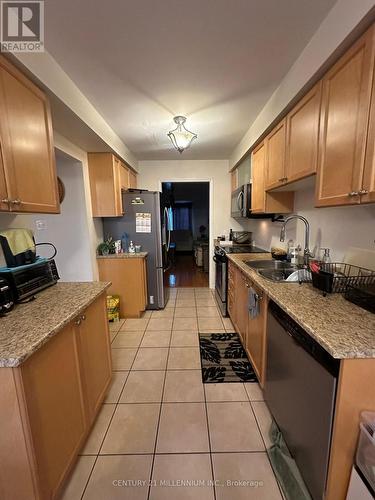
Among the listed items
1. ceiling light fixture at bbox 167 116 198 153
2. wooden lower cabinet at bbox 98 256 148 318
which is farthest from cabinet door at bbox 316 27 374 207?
wooden lower cabinet at bbox 98 256 148 318

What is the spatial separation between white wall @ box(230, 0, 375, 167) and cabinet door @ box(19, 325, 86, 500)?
6.92 ft

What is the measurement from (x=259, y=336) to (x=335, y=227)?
1.06 metres

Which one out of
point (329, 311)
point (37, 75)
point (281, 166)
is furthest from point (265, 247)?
point (37, 75)

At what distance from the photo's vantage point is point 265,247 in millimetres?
3139

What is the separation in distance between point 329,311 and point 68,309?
142 centimetres

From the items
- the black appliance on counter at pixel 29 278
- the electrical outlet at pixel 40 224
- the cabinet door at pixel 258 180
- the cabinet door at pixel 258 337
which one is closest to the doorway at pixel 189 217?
the cabinet door at pixel 258 180

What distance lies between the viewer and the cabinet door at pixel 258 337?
5.27 feet

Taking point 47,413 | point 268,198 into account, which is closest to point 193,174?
point 268,198

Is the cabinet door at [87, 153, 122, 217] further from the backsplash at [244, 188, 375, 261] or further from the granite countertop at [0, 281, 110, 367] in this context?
the backsplash at [244, 188, 375, 261]

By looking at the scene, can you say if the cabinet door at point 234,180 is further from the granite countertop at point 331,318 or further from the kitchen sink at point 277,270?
the granite countertop at point 331,318

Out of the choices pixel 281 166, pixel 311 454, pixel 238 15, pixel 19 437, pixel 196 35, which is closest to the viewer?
pixel 19 437

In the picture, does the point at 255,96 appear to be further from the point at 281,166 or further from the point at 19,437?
the point at 19,437

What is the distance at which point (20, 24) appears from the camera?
118 cm

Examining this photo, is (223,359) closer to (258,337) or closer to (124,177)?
(258,337)
